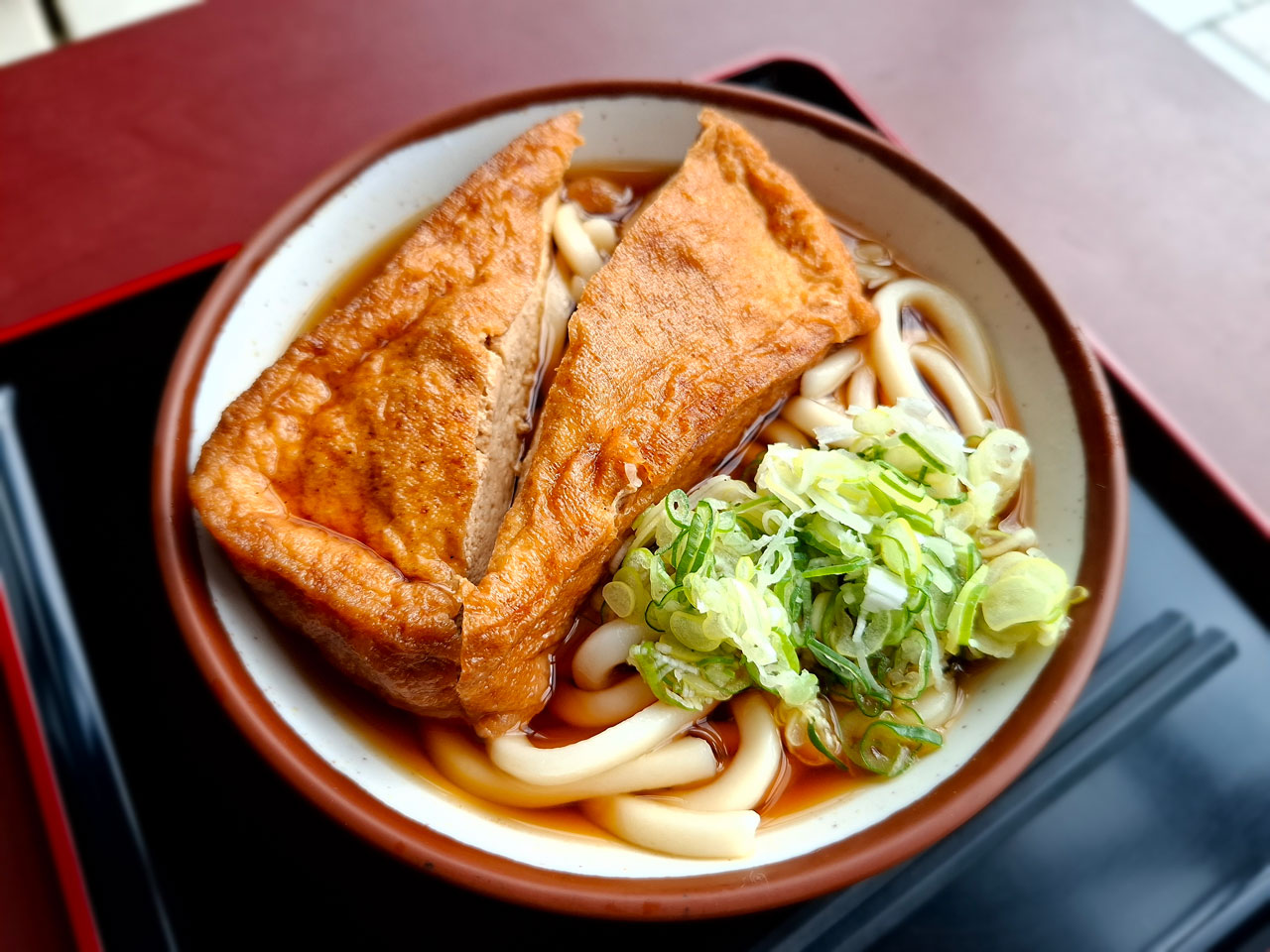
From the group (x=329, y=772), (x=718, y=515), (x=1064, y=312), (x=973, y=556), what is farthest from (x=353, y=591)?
(x=1064, y=312)

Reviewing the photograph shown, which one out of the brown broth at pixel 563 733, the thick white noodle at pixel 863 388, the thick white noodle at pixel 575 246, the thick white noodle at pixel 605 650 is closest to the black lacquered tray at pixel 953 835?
the brown broth at pixel 563 733

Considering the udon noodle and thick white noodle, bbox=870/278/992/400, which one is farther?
thick white noodle, bbox=870/278/992/400

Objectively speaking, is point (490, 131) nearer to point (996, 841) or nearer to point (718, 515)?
point (718, 515)

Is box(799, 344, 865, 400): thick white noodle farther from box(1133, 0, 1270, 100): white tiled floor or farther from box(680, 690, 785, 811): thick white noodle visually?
box(1133, 0, 1270, 100): white tiled floor

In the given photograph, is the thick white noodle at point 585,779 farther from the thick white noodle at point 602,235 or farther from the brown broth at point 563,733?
the thick white noodle at point 602,235

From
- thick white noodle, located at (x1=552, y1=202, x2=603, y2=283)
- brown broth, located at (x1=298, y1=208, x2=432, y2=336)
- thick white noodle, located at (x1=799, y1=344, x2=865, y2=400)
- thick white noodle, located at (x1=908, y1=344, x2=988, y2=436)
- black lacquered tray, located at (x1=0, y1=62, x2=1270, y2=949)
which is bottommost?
black lacquered tray, located at (x1=0, y1=62, x2=1270, y2=949)

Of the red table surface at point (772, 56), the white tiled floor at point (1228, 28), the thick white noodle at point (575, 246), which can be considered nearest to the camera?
the thick white noodle at point (575, 246)

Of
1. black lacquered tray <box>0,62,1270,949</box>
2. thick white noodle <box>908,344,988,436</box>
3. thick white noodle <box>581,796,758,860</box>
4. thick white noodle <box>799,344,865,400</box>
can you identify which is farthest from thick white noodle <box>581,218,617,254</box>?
thick white noodle <box>581,796,758,860</box>
